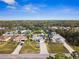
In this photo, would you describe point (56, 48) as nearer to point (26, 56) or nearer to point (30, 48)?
point (30, 48)

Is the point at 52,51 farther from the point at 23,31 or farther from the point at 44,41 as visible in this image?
the point at 23,31

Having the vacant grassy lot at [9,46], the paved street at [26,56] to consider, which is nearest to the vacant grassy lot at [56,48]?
the paved street at [26,56]

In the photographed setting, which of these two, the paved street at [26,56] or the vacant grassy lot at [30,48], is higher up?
the vacant grassy lot at [30,48]

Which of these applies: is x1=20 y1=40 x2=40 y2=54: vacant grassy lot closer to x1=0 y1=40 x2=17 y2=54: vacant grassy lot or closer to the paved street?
the paved street

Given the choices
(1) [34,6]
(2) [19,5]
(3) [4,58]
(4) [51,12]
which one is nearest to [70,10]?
(4) [51,12]

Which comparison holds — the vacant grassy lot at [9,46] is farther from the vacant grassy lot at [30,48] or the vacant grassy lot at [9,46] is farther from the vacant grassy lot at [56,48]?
the vacant grassy lot at [56,48]
